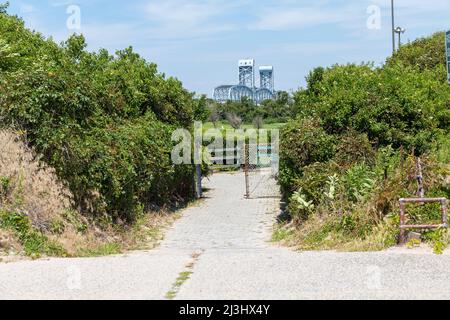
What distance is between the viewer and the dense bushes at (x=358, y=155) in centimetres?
1145

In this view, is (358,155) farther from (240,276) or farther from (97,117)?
(240,276)

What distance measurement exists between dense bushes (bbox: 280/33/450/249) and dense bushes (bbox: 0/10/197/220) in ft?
13.5

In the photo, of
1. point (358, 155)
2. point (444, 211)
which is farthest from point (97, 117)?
point (444, 211)

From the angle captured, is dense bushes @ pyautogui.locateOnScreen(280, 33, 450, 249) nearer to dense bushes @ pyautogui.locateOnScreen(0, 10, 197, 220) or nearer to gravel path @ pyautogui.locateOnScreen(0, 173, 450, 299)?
gravel path @ pyautogui.locateOnScreen(0, 173, 450, 299)

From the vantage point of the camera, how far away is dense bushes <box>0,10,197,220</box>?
1352cm

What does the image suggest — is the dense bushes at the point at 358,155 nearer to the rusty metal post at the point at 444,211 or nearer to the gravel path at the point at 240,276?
the rusty metal post at the point at 444,211

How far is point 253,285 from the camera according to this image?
7.62 metres

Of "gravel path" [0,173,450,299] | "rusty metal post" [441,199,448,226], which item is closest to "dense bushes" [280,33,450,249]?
"rusty metal post" [441,199,448,226]

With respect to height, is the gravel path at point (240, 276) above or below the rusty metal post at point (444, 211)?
below

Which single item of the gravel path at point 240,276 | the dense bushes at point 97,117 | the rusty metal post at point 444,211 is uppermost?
the dense bushes at point 97,117

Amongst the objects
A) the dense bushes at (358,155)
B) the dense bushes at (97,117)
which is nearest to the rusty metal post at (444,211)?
the dense bushes at (358,155)

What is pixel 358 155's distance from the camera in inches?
598

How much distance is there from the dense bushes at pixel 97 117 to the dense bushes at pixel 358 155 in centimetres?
411

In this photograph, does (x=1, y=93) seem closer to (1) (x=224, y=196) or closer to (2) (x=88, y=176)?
(2) (x=88, y=176)
